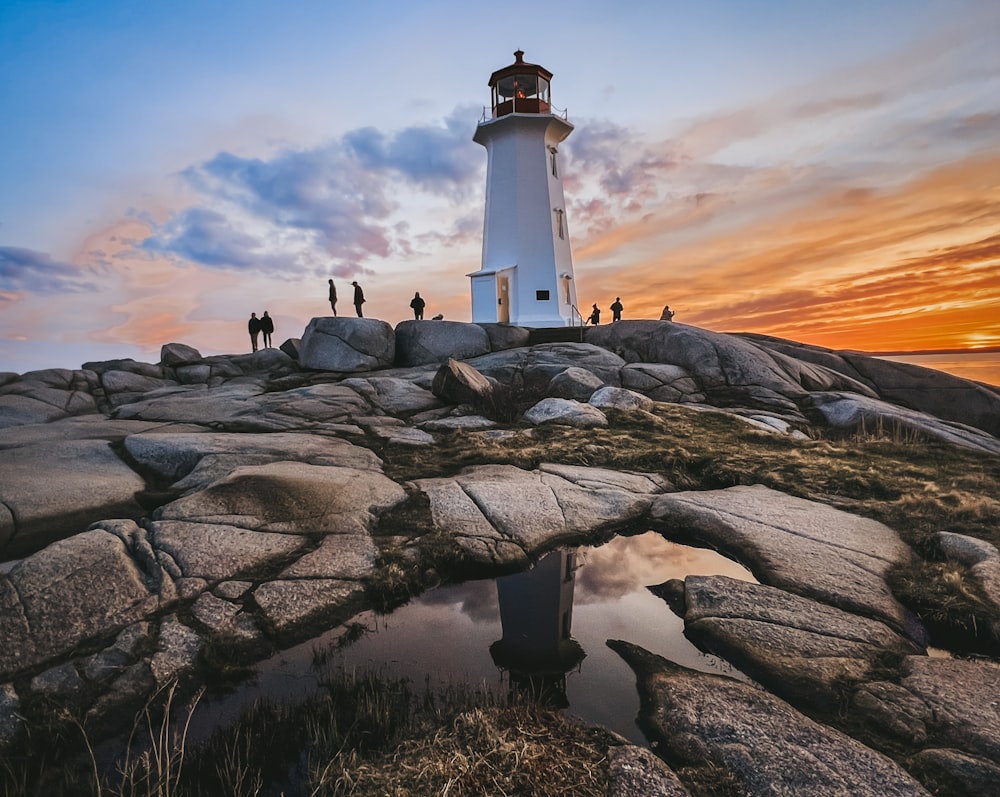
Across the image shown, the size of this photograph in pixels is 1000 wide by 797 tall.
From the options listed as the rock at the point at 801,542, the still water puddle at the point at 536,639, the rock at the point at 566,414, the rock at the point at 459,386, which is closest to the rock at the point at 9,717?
the still water puddle at the point at 536,639

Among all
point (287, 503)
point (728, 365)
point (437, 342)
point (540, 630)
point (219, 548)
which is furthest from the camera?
point (437, 342)

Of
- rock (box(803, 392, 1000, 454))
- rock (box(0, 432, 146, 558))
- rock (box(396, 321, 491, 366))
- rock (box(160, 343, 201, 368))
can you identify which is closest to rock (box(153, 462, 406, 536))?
rock (box(0, 432, 146, 558))

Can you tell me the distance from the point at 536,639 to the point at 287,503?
13.7 ft

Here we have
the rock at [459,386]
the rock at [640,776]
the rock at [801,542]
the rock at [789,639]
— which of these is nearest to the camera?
the rock at [640,776]

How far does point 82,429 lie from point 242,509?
8.85 meters

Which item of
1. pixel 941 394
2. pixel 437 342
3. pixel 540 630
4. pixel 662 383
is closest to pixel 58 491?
pixel 540 630

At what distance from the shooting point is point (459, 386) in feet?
53.0

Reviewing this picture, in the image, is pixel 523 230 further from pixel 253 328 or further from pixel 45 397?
pixel 45 397

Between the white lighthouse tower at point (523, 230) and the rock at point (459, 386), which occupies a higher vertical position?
the white lighthouse tower at point (523, 230)

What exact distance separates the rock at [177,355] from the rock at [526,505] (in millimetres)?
Result: 27848

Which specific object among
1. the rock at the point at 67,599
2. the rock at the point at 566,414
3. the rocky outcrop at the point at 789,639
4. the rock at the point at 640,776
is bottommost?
the rocky outcrop at the point at 789,639

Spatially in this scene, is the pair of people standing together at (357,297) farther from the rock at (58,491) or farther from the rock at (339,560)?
the rock at (339,560)

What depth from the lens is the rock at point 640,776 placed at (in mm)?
3215

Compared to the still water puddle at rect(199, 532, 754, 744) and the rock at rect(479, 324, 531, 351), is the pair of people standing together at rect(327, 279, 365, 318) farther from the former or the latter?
the still water puddle at rect(199, 532, 754, 744)
